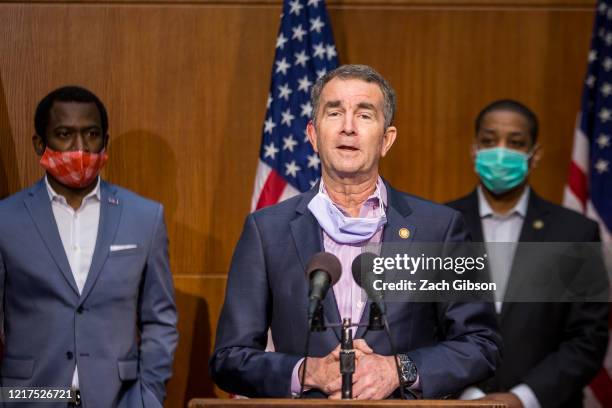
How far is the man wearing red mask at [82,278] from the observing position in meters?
3.46

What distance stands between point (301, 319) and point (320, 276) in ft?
1.79

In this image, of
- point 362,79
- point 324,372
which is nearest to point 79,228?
point 362,79

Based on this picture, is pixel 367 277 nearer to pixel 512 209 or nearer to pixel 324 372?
pixel 324 372

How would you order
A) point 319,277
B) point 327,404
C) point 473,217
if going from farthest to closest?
point 473,217 < point 319,277 < point 327,404

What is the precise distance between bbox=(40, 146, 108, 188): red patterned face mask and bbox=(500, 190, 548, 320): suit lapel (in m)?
1.80

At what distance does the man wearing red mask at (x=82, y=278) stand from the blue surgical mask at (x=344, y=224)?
1127mm

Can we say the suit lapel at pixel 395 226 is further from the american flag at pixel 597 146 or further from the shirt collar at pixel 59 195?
the american flag at pixel 597 146

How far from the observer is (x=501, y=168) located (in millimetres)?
4078

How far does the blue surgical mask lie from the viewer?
8.93 feet

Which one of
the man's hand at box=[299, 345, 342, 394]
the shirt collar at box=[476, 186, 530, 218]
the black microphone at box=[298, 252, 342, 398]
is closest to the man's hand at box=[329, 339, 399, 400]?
the man's hand at box=[299, 345, 342, 394]

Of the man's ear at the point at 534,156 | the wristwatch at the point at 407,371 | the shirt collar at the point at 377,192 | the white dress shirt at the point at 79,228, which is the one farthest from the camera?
the man's ear at the point at 534,156

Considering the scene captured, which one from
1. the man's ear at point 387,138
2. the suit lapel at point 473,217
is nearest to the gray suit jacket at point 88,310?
the man's ear at point 387,138

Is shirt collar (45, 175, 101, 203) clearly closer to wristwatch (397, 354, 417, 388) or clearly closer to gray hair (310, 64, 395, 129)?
gray hair (310, 64, 395, 129)

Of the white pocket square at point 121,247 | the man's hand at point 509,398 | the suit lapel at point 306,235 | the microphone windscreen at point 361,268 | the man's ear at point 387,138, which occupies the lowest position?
the man's hand at point 509,398
